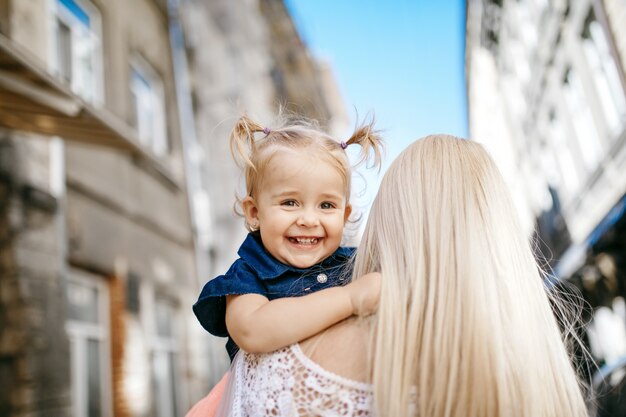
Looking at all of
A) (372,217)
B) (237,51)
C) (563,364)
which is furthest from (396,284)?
(237,51)

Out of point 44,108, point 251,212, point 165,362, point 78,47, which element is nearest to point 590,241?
point 165,362

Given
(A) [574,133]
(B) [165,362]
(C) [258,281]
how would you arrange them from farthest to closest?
(A) [574,133], (B) [165,362], (C) [258,281]

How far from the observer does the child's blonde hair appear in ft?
6.20

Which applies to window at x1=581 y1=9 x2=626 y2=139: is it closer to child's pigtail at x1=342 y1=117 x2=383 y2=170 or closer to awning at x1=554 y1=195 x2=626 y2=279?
awning at x1=554 y1=195 x2=626 y2=279

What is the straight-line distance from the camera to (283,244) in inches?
73.0

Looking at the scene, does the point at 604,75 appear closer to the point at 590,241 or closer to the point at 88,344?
the point at 590,241

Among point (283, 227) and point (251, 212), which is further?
point (251, 212)

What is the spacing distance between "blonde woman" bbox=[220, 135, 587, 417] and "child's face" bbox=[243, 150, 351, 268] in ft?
0.76

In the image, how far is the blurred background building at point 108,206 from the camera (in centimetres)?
485

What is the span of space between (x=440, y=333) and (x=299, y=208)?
60 centimetres

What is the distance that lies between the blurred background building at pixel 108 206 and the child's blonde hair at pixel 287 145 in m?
0.19

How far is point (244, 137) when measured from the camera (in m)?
2.03

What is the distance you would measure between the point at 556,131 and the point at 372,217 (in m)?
14.7

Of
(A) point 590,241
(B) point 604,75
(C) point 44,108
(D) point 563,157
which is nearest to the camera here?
(C) point 44,108
